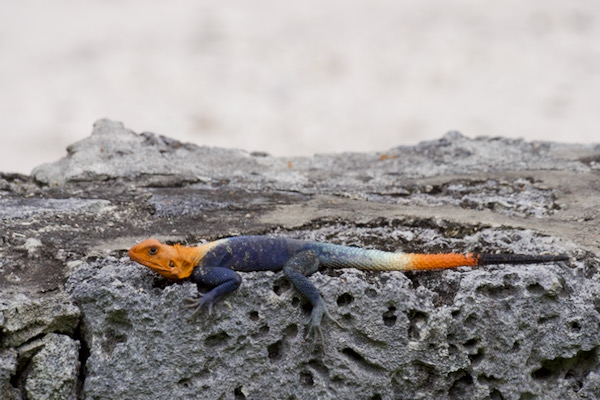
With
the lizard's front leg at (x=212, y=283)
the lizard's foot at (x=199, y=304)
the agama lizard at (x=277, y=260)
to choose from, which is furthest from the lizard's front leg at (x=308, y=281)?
the lizard's foot at (x=199, y=304)

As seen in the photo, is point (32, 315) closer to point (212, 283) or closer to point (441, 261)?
point (212, 283)

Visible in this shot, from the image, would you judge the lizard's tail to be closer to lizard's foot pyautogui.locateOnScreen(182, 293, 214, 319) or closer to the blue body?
the blue body

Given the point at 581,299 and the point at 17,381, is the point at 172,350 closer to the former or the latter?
the point at 17,381

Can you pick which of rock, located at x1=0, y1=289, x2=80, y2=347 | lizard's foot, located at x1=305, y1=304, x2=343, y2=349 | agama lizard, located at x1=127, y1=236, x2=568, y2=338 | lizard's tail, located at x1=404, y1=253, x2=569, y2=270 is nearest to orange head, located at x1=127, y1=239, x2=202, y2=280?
agama lizard, located at x1=127, y1=236, x2=568, y2=338

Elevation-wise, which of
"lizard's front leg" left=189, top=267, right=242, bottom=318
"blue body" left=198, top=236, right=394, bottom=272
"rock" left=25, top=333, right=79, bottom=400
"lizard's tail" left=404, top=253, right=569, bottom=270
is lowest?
"rock" left=25, top=333, right=79, bottom=400

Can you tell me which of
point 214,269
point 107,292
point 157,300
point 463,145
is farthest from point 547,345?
point 463,145

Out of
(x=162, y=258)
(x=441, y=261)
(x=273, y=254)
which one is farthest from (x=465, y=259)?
(x=162, y=258)

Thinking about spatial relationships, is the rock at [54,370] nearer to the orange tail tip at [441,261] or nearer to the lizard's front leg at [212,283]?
the lizard's front leg at [212,283]
